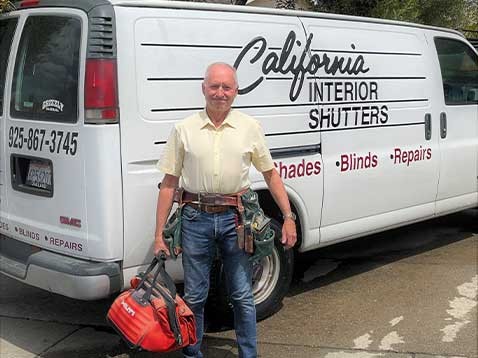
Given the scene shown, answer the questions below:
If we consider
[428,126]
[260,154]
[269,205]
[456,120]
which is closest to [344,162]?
[269,205]

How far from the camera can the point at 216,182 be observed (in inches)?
137

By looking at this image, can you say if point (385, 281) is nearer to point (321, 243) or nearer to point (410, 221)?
point (410, 221)

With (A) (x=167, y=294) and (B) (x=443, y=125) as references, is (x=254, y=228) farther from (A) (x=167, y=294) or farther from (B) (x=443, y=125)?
(B) (x=443, y=125)

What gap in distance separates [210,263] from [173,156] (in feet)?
2.10

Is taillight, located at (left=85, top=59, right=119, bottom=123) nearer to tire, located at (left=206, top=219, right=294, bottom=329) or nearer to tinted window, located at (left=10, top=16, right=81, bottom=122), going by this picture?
tinted window, located at (left=10, top=16, right=81, bottom=122)

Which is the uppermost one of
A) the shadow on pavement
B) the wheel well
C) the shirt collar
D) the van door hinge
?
the shirt collar

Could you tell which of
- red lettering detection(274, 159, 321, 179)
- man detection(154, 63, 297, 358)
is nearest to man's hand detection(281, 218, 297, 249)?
man detection(154, 63, 297, 358)

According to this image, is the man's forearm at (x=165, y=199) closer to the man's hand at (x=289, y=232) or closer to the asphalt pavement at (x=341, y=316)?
the man's hand at (x=289, y=232)

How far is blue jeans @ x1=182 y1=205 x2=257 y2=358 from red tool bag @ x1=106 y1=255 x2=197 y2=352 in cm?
15

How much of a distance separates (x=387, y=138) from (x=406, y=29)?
1019 mm

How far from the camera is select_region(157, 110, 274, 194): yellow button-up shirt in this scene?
3.45 meters

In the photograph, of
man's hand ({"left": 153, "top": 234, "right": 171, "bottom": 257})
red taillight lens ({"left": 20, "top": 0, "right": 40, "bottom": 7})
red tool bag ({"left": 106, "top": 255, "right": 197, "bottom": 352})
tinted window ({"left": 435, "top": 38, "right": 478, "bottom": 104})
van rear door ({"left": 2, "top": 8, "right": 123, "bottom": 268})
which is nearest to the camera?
red tool bag ({"left": 106, "top": 255, "right": 197, "bottom": 352})

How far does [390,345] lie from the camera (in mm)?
4320

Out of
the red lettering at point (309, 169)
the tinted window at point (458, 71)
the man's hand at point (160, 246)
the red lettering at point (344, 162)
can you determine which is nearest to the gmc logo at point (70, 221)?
the man's hand at point (160, 246)
